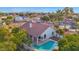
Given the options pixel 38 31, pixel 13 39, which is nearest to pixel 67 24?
pixel 38 31

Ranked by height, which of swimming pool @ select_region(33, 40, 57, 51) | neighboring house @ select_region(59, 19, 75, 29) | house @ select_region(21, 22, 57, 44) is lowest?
swimming pool @ select_region(33, 40, 57, 51)

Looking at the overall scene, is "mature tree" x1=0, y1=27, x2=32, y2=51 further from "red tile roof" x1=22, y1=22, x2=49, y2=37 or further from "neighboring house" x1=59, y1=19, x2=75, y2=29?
"neighboring house" x1=59, y1=19, x2=75, y2=29

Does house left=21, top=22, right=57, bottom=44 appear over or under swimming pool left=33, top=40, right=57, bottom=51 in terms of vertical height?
over

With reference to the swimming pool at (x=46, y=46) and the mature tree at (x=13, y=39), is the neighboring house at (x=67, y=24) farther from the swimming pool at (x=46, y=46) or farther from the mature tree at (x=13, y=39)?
the mature tree at (x=13, y=39)

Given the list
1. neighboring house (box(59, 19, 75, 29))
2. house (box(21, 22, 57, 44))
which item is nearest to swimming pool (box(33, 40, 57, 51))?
house (box(21, 22, 57, 44))

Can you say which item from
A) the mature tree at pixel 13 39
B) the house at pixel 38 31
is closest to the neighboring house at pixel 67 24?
the house at pixel 38 31
